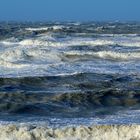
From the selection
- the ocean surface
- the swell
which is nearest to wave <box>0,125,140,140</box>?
the ocean surface

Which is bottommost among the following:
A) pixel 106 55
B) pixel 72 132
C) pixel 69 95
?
pixel 106 55

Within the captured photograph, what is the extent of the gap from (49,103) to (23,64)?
11170 mm

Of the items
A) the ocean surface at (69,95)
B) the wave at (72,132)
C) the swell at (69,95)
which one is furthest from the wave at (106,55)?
the wave at (72,132)

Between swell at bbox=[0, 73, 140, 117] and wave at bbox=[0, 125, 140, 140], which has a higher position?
wave at bbox=[0, 125, 140, 140]

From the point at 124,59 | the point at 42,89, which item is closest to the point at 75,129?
the point at 42,89

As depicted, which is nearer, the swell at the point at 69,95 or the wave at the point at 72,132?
the wave at the point at 72,132

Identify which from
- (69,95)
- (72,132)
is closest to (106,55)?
(69,95)

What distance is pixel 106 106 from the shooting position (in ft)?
48.3

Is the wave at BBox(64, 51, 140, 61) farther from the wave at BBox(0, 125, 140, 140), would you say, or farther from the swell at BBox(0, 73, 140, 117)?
the wave at BBox(0, 125, 140, 140)

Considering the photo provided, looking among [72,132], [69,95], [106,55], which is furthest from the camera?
[106,55]

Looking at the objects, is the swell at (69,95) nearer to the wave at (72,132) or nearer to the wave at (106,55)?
the wave at (72,132)

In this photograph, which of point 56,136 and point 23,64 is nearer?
point 56,136

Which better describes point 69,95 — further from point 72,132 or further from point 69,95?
point 72,132

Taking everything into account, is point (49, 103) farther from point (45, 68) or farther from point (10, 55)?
point (10, 55)
